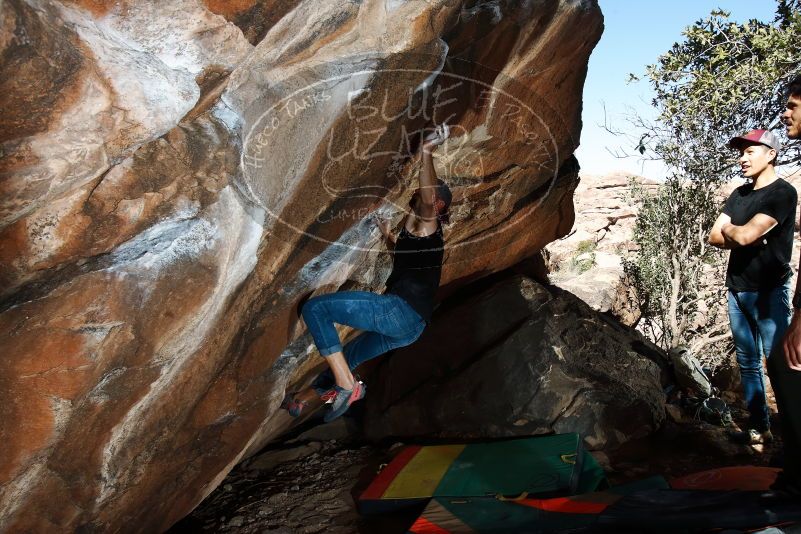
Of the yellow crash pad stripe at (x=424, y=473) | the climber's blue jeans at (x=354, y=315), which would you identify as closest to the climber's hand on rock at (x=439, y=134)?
the climber's blue jeans at (x=354, y=315)

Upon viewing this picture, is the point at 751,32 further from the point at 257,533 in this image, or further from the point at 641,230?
the point at 257,533

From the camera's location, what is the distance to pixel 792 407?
226 centimetres

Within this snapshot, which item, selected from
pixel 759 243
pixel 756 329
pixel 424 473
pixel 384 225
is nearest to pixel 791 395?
pixel 759 243

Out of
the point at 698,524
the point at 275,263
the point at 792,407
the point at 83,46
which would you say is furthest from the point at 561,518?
the point at 83,46

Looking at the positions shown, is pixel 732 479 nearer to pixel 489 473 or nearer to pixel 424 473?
pixel 489 473

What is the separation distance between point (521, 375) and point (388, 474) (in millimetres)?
1649

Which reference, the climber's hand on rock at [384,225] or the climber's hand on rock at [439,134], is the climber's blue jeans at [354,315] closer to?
the climber's hand on rock at [384,225]

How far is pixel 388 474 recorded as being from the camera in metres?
4.49

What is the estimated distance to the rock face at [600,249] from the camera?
11023mm

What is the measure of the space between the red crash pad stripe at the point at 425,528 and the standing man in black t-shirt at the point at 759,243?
2.41m

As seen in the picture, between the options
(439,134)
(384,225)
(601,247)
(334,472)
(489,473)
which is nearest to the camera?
(439,134)

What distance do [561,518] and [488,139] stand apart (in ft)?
9.33

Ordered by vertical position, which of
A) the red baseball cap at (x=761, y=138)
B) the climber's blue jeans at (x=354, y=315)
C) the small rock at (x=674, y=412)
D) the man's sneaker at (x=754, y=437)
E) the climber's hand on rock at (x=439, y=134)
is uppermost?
the climber's hand on rock at (x=439, y=134)

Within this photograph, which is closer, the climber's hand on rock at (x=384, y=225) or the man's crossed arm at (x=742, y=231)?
the man's crossed arm at (x=742, y=231)
